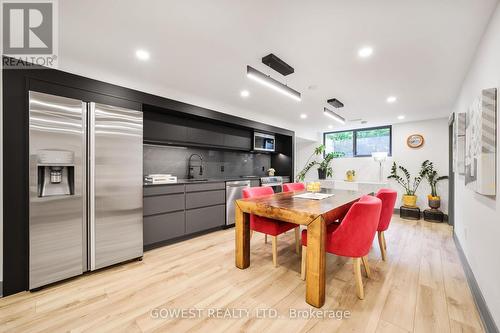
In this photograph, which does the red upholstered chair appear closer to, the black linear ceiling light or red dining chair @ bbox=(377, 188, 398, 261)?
→ red dining chair @ bbox=(377, 188, 398, 261)

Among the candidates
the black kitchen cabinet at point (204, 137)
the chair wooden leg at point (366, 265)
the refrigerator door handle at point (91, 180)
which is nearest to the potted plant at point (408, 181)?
the chair wooden leg at point (366, 265)

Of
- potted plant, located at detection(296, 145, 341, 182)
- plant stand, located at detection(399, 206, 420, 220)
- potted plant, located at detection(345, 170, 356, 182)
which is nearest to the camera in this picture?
plant stand, located at detection(399, 206, 420, 220)

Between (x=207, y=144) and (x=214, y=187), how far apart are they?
0.89 metres

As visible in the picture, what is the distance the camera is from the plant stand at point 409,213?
4793mm

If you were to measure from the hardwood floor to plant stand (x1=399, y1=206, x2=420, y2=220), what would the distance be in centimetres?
218

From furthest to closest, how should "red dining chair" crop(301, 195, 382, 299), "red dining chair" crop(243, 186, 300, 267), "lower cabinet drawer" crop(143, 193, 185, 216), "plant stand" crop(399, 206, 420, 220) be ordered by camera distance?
"plant stand" crop(399, 206, 420, 220) < "lower cabinet drawer" crop(143, 193, 185, 216) < "red dining chair" crop(243, 186, 300, 267) < "red dining chair" crop(301, 195, 382, 299)

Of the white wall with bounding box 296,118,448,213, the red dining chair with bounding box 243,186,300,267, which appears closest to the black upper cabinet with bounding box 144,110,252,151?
the red dining chair with bounding box 243,186,300,267

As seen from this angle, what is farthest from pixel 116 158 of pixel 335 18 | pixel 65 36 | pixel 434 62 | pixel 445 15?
pixel 434 62

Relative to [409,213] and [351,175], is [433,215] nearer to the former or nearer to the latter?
[409,213]

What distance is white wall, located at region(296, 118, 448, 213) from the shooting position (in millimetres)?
4887

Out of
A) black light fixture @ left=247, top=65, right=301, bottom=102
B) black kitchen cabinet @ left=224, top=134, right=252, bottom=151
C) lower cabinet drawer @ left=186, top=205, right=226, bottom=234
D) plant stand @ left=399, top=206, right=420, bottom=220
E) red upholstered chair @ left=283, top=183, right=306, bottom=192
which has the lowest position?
plant stand @ left=399, top=206, right=420, bottom=220

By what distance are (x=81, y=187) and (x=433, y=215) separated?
20.9 feet

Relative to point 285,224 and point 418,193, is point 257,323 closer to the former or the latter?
point 285,224

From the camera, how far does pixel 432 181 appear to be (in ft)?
16.1
